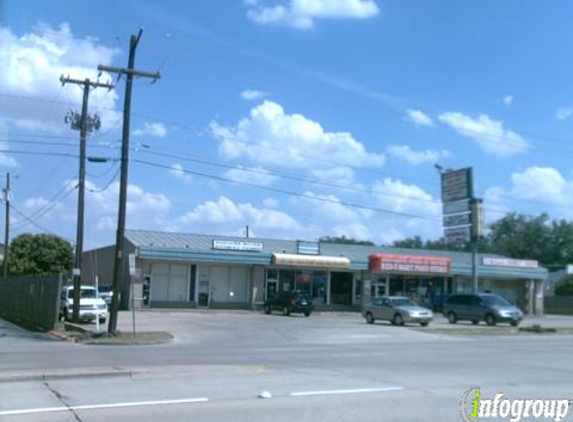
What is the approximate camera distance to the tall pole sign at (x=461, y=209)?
43.7 metres

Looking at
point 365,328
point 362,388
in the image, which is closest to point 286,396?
point 362,388

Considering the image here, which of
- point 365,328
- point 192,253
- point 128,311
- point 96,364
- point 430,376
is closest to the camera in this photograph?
point 430,376

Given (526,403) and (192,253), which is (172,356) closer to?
(526,403)

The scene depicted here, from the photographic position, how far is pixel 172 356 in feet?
60.4

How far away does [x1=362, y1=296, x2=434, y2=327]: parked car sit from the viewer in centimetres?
3609

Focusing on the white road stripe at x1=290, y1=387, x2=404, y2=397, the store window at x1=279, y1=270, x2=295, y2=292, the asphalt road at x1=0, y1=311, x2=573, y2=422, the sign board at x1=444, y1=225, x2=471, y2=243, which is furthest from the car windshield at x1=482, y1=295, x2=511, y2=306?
the white road stripe at x1=290, y1=387, x2=404, y2=397

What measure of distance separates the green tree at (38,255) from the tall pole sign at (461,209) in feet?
127

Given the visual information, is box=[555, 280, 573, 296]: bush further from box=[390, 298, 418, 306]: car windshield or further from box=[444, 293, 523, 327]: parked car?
box=[390, 298, 418, 306]: car windshield

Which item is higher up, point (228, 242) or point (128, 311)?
point (228, 242)

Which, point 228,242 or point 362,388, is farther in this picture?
point 228,242

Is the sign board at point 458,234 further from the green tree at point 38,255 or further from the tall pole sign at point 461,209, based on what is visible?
the green tree at point 38,255

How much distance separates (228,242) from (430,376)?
37342 millimetres

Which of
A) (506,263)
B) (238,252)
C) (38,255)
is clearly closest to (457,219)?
(238,252)

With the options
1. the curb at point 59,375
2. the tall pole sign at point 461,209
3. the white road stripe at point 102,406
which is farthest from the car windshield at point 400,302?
the white road stripe at point 102,406
